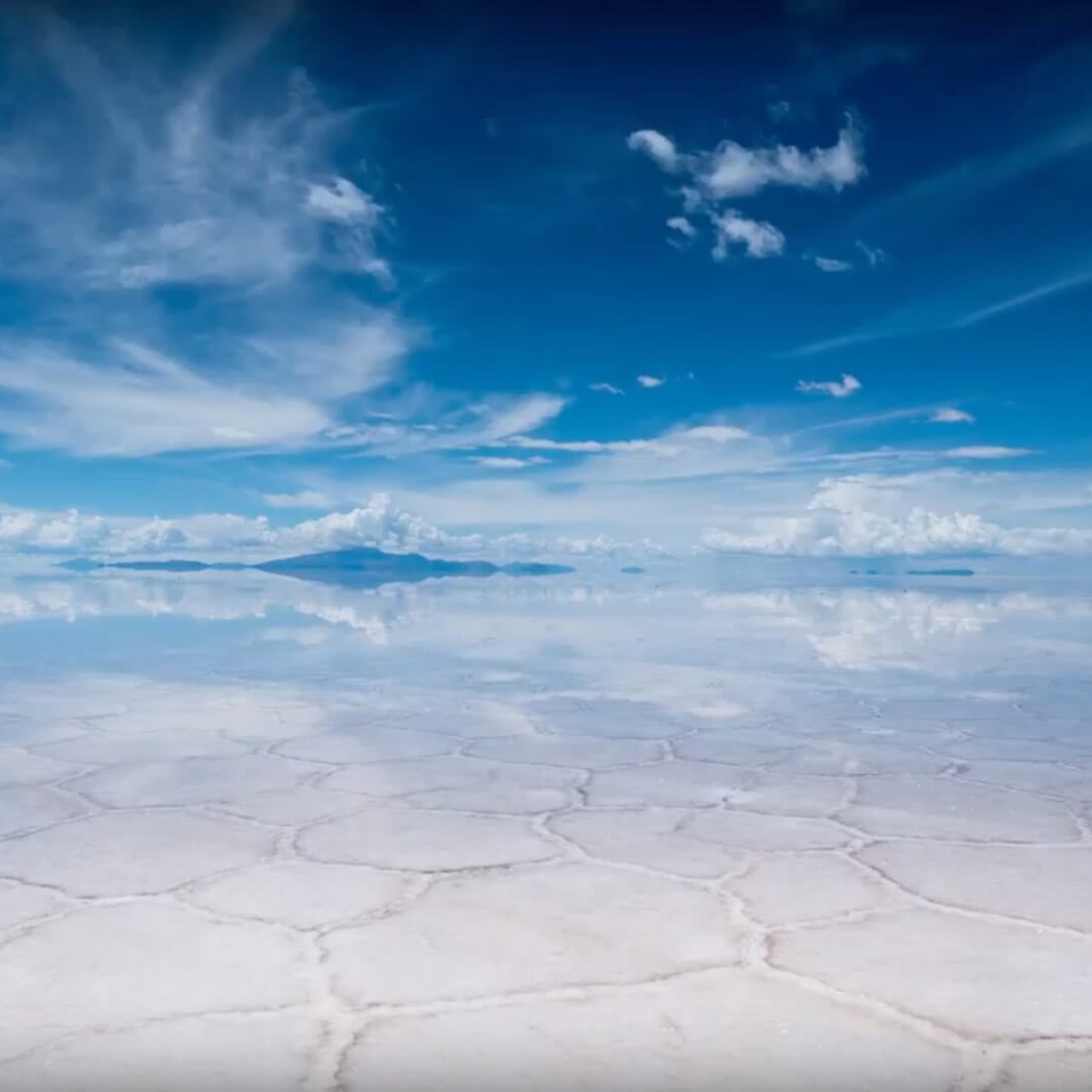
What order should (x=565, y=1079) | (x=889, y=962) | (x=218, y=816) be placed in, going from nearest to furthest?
1. (x=565, y=1079)
2. (x=889, y=962)
3. (x=218, y=816)

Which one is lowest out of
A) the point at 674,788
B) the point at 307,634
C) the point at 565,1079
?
the point at 565,1079

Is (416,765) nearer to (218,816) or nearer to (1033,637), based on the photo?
(218,816)

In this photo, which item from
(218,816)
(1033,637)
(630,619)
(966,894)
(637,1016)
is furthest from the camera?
(630,619)

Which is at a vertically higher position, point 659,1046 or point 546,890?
point 546,890

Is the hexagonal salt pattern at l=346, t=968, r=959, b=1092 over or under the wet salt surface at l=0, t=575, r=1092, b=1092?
under

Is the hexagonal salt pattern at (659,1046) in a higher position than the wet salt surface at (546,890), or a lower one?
lower

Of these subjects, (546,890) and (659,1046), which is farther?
(546,890)

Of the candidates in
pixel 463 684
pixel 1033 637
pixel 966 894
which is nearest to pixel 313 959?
pixel 966 894

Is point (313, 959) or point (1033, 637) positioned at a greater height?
point (1033, 637)
